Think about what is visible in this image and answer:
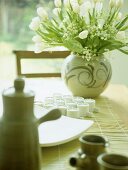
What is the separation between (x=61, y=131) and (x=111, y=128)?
220 mm

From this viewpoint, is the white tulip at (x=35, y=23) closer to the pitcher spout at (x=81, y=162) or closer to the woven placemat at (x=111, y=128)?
the woven placemat at (x=111, y=128)

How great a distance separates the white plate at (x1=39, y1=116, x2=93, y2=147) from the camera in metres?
1.04

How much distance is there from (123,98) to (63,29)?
0.47m

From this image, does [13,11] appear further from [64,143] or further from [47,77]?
[64,143]

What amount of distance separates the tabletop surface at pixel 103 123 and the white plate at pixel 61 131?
2 cm

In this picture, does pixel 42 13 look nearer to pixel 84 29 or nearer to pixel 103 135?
pixel 84 29

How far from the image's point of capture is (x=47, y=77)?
2.34m

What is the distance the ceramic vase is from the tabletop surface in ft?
0.27

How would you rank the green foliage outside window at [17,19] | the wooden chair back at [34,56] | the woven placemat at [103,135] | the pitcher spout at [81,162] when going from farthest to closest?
the green foliage outside window at [17,19]
the wooden chair back at [34,56]
the woven placemat at [103,135]
the pitcher spout at [81,162]

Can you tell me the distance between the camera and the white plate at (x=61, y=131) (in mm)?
1039

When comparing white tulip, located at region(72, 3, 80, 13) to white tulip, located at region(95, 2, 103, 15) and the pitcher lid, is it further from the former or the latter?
the pitcher lid

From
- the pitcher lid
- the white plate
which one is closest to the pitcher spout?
the pitcher lid

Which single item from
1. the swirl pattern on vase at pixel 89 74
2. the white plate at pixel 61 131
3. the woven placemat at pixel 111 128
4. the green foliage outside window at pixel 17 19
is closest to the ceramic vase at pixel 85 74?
the swirl pattern on vase at pixel 89 74

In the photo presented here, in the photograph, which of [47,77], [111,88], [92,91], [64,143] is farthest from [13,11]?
[64,143]
